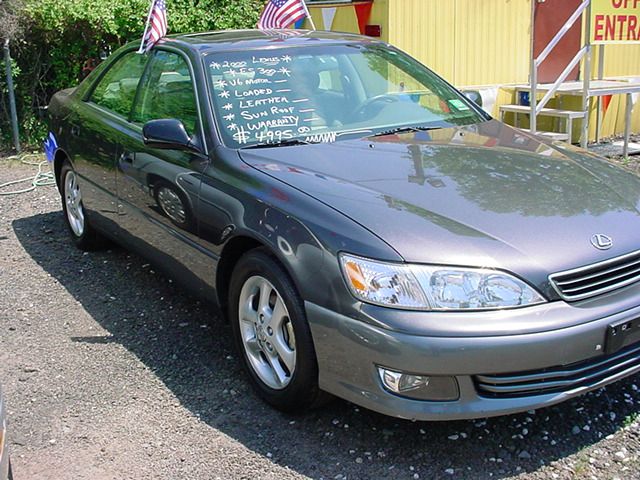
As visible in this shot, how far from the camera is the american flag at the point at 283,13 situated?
6.88m

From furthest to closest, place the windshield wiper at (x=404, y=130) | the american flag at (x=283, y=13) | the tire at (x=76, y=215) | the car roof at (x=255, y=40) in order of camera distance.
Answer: the american flag at (x=283, y=13) → the tire at (x=76, y=215) → the car roof at (x=255, y=40) → the windshield wiper at (x=404, y=130)

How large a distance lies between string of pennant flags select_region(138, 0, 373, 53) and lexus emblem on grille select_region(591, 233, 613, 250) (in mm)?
3103

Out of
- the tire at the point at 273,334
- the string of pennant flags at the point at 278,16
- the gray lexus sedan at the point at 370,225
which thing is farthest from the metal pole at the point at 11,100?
the tire at the point at 273,334

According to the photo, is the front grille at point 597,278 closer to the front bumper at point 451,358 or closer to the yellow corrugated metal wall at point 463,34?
the front bumper at point 451,358

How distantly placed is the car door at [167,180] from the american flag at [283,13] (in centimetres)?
230

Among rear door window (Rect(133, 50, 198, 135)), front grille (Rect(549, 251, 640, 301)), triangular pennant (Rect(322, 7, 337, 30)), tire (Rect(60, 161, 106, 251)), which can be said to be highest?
triangular pennant (Rect(322, 7, 337, 30))

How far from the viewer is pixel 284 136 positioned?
3.99 metres

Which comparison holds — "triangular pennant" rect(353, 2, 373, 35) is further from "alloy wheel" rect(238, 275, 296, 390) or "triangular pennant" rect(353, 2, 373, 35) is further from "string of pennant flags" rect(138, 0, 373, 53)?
"alloy wheel" rect(238, 275, 296, 390)

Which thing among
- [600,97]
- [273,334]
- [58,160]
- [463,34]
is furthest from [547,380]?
[600,97]

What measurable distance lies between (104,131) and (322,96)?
5.35 feet

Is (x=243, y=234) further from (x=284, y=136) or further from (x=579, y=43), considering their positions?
(x=579, y=43)

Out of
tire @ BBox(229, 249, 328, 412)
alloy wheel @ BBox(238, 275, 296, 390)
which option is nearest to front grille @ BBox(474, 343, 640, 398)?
tire @ BBox(229, 249, 328, 412)

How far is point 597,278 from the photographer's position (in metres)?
3.04

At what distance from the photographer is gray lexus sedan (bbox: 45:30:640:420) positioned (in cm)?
288
